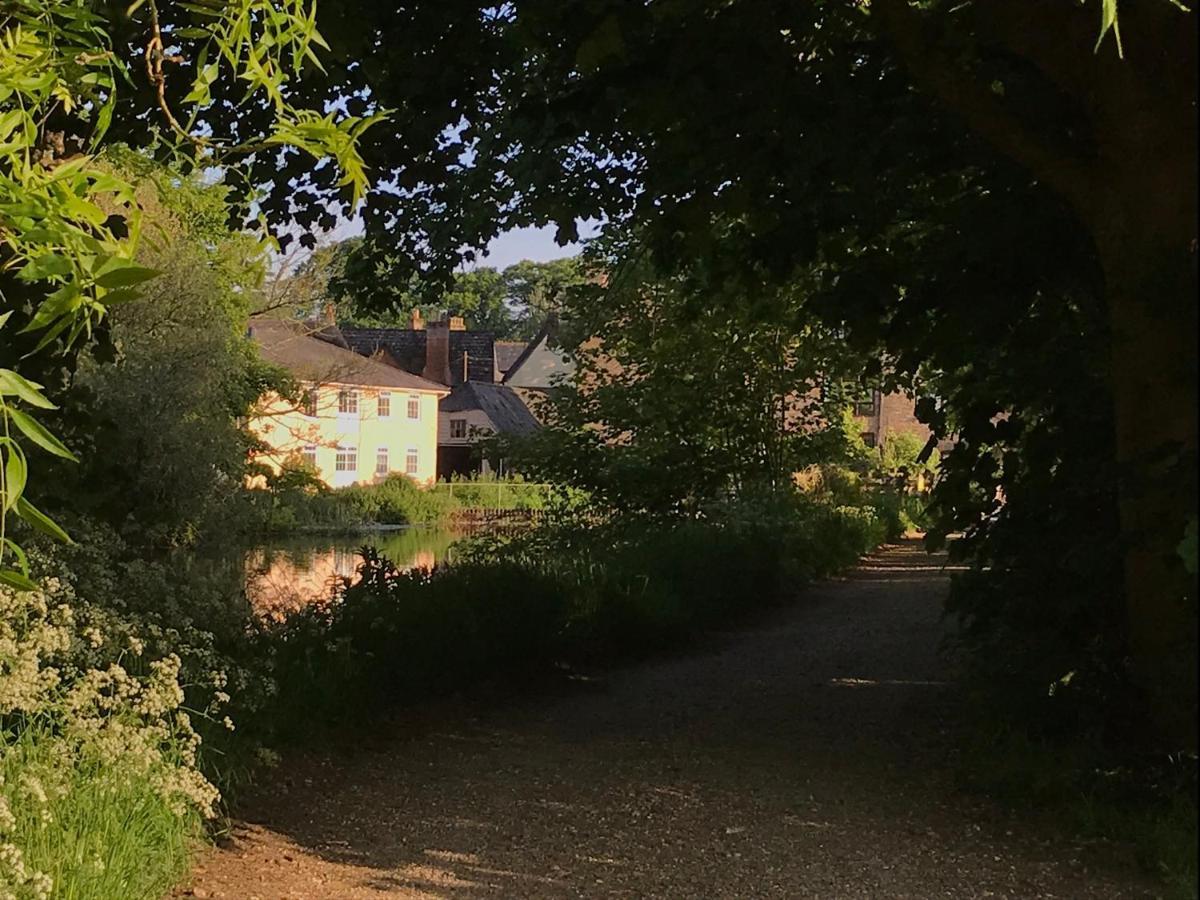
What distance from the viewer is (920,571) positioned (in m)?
20.7

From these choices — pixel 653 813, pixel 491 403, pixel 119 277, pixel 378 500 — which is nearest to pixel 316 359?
pixel 378 500

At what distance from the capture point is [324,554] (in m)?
26.8

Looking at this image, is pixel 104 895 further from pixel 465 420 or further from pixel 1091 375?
pixel 465 420

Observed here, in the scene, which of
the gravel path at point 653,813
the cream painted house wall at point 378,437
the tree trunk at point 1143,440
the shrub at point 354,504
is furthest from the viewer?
the cream painted house wall at point 378,437

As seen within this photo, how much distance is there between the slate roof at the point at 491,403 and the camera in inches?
2511

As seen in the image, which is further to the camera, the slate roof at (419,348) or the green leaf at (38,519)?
the slate roof at (419,348)

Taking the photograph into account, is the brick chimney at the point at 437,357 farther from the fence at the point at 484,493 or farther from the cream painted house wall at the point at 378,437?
the fence at the point at 484,493

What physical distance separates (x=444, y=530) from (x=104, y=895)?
3403 centimetres

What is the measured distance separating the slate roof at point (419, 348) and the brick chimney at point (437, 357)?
1.69 ft

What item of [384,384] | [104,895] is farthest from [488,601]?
[384,384]

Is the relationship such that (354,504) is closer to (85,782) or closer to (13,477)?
(85,782)

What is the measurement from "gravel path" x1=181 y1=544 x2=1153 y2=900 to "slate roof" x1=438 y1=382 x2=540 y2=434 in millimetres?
54235

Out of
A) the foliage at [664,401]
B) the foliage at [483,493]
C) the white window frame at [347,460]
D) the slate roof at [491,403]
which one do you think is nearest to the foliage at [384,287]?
the foliage at [664,401]

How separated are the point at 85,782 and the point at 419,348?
66774 millimetres
